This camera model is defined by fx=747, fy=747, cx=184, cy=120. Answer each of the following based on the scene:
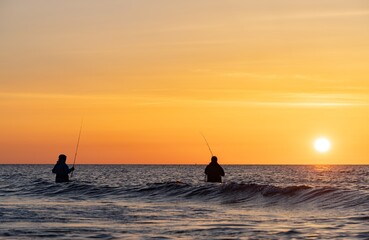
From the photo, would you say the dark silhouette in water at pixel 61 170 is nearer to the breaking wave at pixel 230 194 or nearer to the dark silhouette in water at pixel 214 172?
the breaking wave at pixel 230 194

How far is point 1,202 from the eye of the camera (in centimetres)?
2281

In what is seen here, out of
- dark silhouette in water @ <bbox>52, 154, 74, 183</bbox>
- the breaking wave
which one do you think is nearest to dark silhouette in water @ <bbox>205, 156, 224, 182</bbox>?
the breaking wave

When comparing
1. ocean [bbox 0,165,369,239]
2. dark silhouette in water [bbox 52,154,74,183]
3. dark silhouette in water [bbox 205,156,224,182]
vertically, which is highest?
dark silhouette in water [bbox 205,156,224,182]

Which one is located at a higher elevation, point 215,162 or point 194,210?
point 215,162

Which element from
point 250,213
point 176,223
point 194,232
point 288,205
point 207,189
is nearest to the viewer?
point 194,232

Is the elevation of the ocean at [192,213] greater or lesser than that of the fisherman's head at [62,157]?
lesser

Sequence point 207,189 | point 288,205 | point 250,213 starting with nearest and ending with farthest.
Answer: point 250,213, point 288,205, point 207,189

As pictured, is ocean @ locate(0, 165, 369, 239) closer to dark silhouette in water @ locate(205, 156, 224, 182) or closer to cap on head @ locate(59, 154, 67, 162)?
dark silhouette in water @ locate(205, 156, 224, 182)

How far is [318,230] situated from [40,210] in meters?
8.22

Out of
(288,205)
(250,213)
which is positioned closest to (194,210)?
(250,213)

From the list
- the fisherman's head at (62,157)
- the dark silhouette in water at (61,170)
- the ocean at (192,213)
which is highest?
the fisherman's head at (62,157)

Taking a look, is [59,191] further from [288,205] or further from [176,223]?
[176,223]

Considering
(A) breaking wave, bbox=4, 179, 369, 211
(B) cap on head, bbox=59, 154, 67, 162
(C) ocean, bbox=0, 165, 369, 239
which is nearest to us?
(C) ocean, bbox=0, 165, 369, 239

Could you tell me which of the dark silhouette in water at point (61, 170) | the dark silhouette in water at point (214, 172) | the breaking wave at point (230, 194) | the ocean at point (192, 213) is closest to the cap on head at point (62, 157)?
the dark silhouette in water at point (61, 170)
